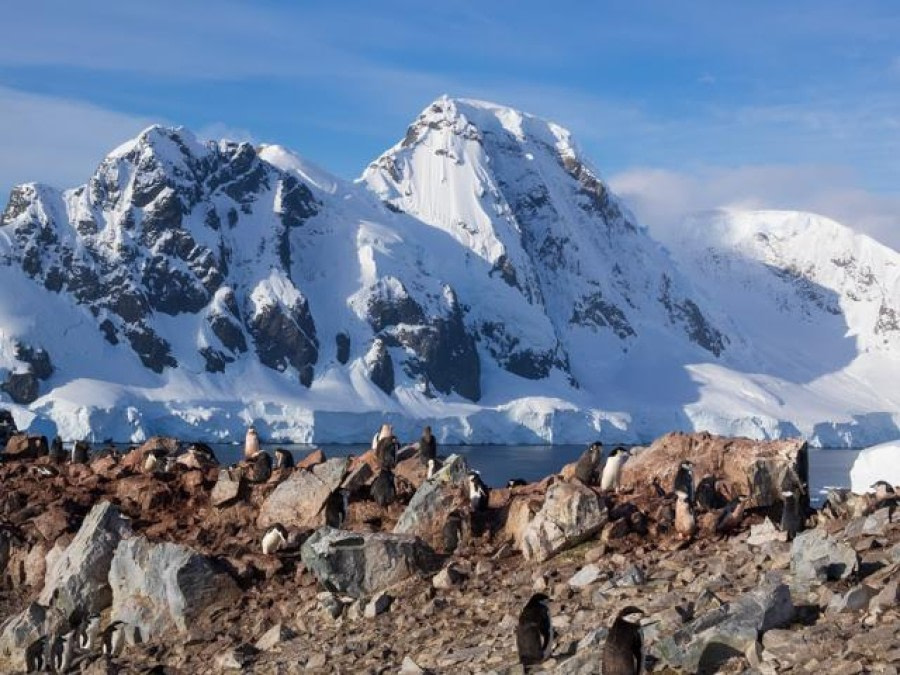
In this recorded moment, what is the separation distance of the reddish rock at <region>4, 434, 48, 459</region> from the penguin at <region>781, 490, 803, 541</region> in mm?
22183

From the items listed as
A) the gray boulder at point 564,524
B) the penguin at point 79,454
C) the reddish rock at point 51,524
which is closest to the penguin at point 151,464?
the reddish rock at point 51,524

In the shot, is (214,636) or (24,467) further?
(24,467)

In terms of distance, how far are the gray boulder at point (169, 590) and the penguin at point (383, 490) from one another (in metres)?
3.62

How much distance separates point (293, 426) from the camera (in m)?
190

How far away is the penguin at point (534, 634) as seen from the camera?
591 inches

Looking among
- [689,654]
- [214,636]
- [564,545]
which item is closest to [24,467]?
[214,636]

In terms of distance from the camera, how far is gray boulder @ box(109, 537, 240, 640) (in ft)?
67.8

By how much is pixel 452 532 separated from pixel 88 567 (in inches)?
265

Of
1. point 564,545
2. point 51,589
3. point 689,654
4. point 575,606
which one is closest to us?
point 689,654

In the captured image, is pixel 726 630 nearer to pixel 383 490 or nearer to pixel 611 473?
pixel 611 473

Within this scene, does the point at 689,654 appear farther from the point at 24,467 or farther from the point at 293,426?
the point at 293,426

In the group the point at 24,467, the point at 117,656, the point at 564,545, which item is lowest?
the point at 117,656

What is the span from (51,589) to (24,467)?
8412 millimetres

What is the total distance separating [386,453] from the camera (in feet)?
88.9
